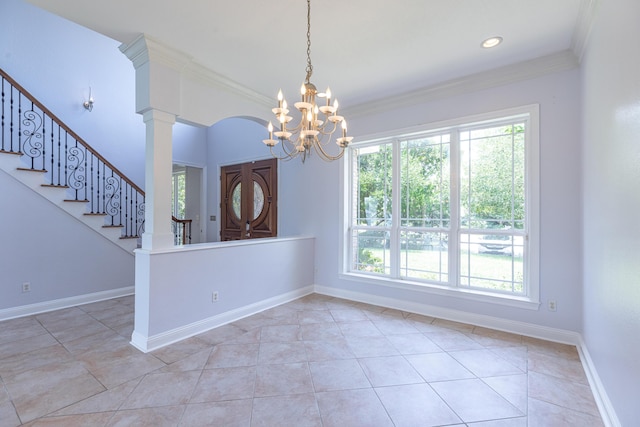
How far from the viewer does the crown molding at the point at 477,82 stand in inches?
113

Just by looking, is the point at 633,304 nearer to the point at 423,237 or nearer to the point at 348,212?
the point at 423,237

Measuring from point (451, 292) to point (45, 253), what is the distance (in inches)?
205

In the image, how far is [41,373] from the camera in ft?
7.49

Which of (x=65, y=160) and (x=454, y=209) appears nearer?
(x=454, y=209)

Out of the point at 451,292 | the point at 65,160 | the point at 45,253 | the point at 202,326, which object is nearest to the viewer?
the point at 202,326

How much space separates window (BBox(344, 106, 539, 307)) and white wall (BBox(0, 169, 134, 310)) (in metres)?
3.69

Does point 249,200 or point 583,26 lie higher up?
point 583,26

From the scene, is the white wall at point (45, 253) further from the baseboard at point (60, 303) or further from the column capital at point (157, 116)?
the column capital at point (157, 116)

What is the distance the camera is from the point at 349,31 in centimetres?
253

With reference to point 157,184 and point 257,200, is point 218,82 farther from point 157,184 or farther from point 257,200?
point 257,200

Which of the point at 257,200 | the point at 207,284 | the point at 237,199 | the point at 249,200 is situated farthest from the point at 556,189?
the point at 237,199

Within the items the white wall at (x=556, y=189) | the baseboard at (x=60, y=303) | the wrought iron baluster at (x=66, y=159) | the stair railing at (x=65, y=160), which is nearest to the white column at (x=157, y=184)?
the stair railing at (x=65, y=160)

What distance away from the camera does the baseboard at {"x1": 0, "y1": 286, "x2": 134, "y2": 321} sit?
347 centimetres

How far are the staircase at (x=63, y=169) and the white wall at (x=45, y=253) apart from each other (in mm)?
130
